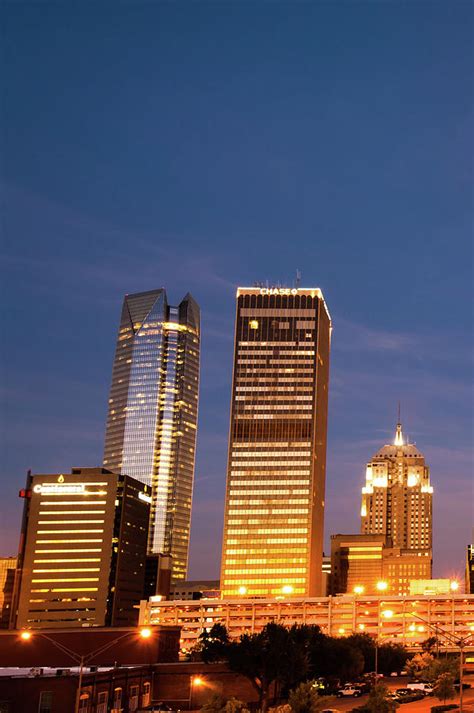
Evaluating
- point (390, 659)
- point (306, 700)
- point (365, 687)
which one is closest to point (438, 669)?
point (365, 687)

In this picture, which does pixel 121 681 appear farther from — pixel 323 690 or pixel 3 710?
pixel 323 690

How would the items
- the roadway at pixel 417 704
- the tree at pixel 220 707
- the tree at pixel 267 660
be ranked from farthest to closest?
the tree at pixel 267 660
the roadway at pixel 417 704
the tree at pixel 220 707

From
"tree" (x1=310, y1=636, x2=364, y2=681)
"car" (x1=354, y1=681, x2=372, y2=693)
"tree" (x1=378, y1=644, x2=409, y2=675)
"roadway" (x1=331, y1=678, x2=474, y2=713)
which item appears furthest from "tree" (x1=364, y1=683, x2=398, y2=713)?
"tree" (x1=378, y1=644, x2=409, y2=675)

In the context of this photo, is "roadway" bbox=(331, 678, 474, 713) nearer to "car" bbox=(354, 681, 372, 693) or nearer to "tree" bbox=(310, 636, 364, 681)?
"car" bbox=(354, 681, 372, 693)

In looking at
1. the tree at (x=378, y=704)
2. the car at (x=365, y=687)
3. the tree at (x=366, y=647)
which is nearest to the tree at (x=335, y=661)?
the car at (x=365, y=687)

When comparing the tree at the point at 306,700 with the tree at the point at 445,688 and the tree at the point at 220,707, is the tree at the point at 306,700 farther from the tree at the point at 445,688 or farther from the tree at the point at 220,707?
the tree at the point at 445,688

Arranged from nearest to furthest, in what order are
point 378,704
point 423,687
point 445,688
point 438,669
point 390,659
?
point 378,704 → point 445,688 → point 438,669 → point 423,687 → point 390,659

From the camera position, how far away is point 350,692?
5561 inches

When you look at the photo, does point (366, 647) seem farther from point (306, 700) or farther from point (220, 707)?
A: point (220, 707)

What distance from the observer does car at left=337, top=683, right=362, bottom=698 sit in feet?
454

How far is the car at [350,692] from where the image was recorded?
138250mm

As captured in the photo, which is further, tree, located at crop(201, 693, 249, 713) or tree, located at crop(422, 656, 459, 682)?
tree, located at crop(422, 656, 459, 682)

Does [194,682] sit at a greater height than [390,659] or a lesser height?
lesser

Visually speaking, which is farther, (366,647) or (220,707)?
(366,647)
